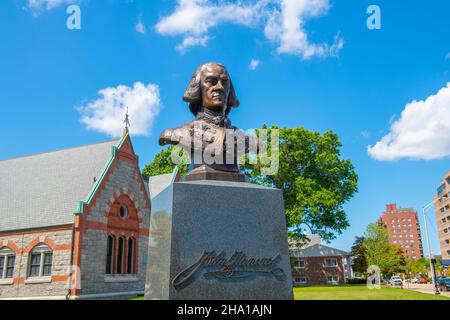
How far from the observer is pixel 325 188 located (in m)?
→ 33.1

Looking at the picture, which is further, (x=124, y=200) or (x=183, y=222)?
(x=124, y=200)

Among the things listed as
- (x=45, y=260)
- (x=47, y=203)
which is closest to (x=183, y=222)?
(x=45, y=260)

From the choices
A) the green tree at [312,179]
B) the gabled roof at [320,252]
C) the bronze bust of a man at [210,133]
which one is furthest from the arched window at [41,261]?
the gabled roof at [320,252]

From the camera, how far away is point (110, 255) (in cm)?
2788

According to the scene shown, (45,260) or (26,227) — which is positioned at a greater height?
(26,227)

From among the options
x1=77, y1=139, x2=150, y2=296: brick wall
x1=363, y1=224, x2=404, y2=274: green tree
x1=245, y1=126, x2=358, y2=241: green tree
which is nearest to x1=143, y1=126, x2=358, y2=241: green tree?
x1=245, y1=126, x2=358, y2=241: green tree

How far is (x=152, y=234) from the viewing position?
7.08 meters

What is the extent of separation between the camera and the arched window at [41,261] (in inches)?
1025

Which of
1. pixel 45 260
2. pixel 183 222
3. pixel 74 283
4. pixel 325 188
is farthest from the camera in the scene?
pixel 325 188

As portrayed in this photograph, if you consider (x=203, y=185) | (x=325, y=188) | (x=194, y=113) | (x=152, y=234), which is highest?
(x=325, y=188)
